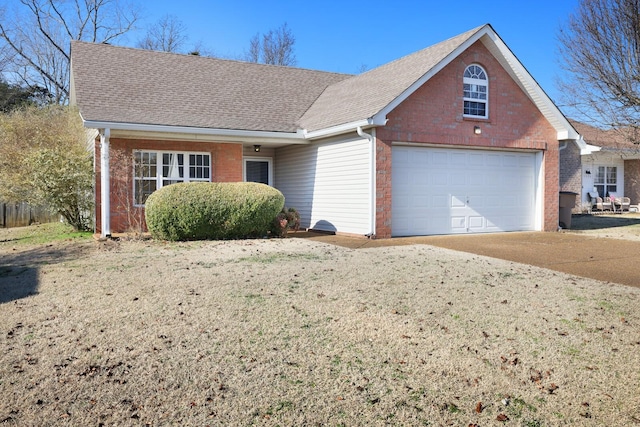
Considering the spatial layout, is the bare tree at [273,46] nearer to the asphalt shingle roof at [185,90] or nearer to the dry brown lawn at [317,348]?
the asphalt shingle roof at [185,90]

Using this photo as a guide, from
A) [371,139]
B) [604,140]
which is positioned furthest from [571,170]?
[371,139]

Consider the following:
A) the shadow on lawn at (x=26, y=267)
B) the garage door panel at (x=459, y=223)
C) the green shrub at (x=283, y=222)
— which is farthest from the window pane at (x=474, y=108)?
the shadow on lawn at (x=26, y=267)

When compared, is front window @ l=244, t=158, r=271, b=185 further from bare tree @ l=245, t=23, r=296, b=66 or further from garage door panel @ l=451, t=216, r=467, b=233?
bare tree @ l=245, t=23, r=296, b=66

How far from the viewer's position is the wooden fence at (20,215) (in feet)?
65.1

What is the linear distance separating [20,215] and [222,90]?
373 inches

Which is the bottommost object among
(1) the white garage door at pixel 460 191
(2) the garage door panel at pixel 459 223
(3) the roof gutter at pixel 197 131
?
(2) the garage door panel at pixel 459 223

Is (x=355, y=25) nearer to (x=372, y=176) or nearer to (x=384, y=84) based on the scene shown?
(x=384, y=84)

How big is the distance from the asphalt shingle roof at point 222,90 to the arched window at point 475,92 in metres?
1.07

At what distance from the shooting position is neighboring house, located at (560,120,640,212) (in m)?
24.5

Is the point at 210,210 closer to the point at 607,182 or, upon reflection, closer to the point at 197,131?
the point at 197,131

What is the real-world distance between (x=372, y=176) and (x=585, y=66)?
927 cm

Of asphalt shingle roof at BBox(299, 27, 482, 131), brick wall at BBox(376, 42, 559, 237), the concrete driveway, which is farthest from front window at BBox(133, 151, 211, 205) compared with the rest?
brick wall at BBox(376, 42, 559, 237)

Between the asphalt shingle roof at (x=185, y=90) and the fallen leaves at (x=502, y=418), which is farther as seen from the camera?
the asphalt shingle roof at (x=185, y=90)

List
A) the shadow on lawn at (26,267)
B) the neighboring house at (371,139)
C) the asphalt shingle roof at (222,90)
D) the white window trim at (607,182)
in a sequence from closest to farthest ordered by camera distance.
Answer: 1. the shadow on lawn at (26,267)
2. the neighboring house at (371,139)
3. the asphalt shingle roof at (222,90)
4. the white window trim at (607,182)
